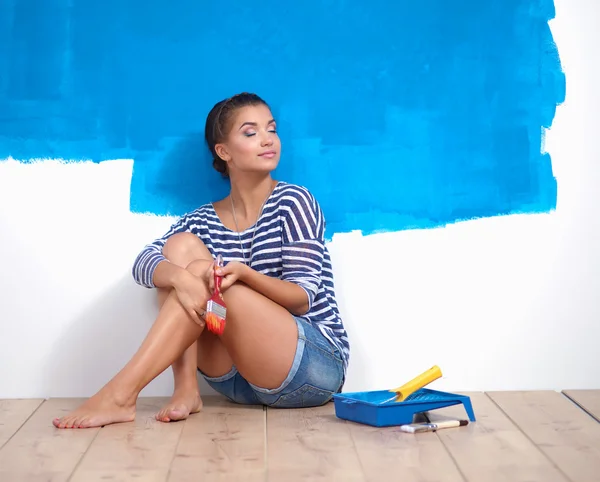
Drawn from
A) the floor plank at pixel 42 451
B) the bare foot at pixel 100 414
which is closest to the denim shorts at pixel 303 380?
the bare foot at pixel 100 414

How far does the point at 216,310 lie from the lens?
173 centimetres

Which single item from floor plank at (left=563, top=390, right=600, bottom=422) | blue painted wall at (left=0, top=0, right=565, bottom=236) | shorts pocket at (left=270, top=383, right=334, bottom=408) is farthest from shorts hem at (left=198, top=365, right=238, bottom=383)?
floor plank at (left=563, top=390, right=600, bottom=422)

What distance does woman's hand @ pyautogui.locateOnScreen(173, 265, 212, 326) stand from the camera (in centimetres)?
178

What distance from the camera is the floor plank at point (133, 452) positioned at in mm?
1435

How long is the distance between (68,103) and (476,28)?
1066 millimetres

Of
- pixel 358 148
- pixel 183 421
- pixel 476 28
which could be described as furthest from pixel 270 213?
pixel 476 28

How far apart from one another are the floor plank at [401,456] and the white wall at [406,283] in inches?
18.3

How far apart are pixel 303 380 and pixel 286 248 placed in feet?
0.99

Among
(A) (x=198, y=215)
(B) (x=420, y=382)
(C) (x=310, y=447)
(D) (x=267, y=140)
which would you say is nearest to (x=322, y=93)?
(D) (x=267, y=140)

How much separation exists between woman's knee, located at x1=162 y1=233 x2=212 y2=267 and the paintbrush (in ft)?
0.60

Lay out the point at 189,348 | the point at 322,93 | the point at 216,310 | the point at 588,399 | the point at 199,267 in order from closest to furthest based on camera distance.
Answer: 1. the point at 216,310
2. the point at 199,267
3. the point at 189,348
4. the point at 588,399
5. the point at 322,93

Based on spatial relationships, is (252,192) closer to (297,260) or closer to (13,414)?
(297,260)

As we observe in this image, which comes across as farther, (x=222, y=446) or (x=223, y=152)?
(x=223, y=152)

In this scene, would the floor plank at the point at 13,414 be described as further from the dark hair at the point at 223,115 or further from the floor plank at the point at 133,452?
the dark hair at the point at 223,115
